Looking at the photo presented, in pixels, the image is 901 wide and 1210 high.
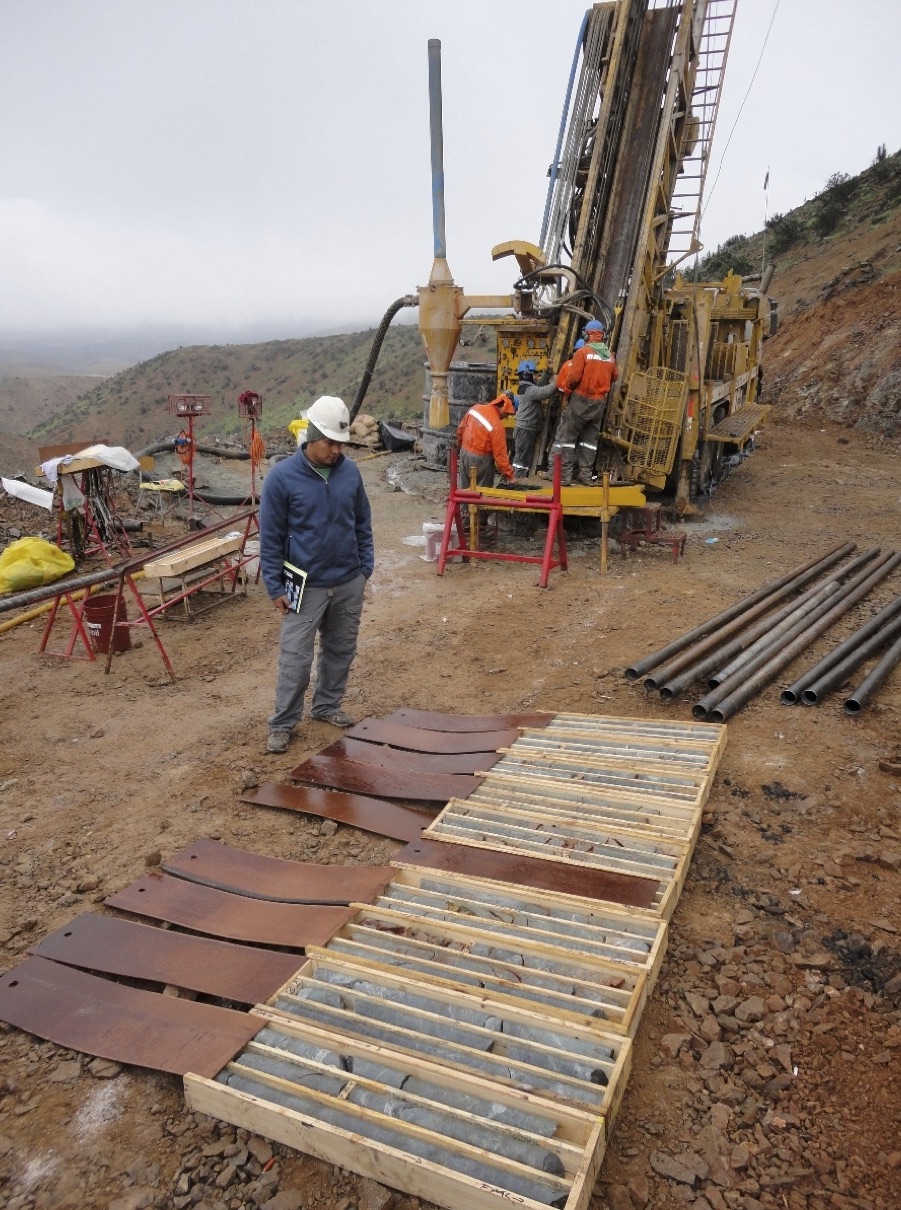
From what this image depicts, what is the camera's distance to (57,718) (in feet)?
19.4

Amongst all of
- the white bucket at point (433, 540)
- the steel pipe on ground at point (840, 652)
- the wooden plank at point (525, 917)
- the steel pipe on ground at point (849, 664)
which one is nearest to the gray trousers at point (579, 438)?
the white bucket at point (433, 540)

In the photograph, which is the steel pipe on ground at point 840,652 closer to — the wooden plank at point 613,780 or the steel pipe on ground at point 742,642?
the steel pipe on ground at point 742,642

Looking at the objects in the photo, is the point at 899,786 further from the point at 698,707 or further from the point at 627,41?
the point at 627,41

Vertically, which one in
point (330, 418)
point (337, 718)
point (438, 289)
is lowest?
point (337, 718)

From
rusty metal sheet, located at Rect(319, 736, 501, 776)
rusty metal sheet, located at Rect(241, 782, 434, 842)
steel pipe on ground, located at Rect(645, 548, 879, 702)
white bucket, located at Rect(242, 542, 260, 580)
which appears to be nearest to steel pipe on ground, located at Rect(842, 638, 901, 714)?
steel pipe on ground, located at Rect(645, 548, 879, 702)

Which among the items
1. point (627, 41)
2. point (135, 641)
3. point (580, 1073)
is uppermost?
point (627, 41)

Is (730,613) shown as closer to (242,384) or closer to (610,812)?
(610,812)

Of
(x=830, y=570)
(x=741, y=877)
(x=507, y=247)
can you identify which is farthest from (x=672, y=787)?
(x=507, y=247)

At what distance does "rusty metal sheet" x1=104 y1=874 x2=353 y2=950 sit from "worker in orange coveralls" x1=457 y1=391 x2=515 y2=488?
6.32m

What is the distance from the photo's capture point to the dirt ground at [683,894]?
2373 millimetres

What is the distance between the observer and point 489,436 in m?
9.09

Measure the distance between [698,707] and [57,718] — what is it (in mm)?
→ 4599

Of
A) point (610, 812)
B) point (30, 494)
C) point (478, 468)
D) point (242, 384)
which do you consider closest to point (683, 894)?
point (610, 812)

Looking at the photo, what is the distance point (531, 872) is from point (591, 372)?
6.97 metres
